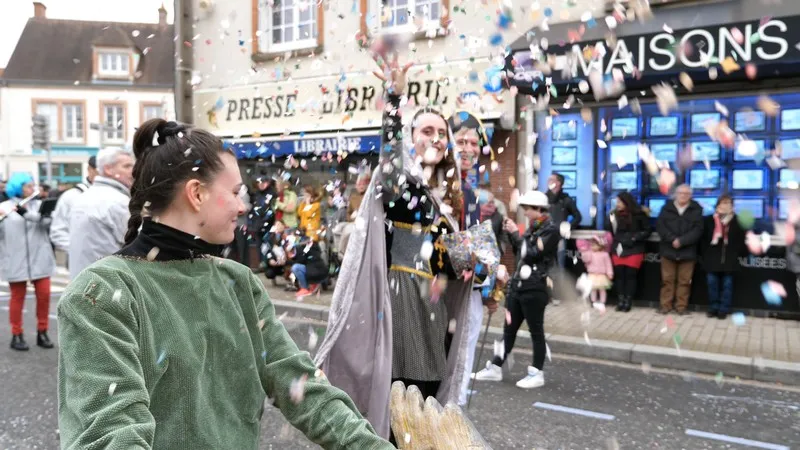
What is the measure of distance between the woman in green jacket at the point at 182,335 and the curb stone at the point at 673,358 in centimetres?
595

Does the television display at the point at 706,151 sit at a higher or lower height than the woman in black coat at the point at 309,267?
higher

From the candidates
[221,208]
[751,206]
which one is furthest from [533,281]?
[751,206]

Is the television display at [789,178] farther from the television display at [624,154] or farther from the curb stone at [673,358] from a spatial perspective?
the curb stone at [673,358]

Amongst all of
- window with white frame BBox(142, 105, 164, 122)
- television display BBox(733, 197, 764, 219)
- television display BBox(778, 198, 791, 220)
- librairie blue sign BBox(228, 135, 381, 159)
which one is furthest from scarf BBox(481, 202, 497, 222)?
window with white frame BBox(142, 105, 164, 122)

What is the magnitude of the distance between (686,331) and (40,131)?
15028mm

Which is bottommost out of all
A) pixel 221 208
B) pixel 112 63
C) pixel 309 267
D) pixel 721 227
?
pixel 309 267

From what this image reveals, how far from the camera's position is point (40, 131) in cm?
1636

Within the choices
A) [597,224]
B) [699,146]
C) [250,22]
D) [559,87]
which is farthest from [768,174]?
[250,22]

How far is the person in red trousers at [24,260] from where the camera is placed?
6992 mm

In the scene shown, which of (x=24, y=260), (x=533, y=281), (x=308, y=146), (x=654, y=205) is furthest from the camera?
(x=308, y=146)

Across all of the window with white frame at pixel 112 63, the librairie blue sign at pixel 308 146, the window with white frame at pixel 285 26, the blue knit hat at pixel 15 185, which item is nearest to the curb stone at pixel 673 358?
the librairie blue sign at pixel 308 146

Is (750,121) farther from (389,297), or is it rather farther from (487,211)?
(389,297)

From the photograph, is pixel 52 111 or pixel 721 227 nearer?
pixel 721 227

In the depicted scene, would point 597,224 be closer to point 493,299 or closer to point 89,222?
point 493,299
